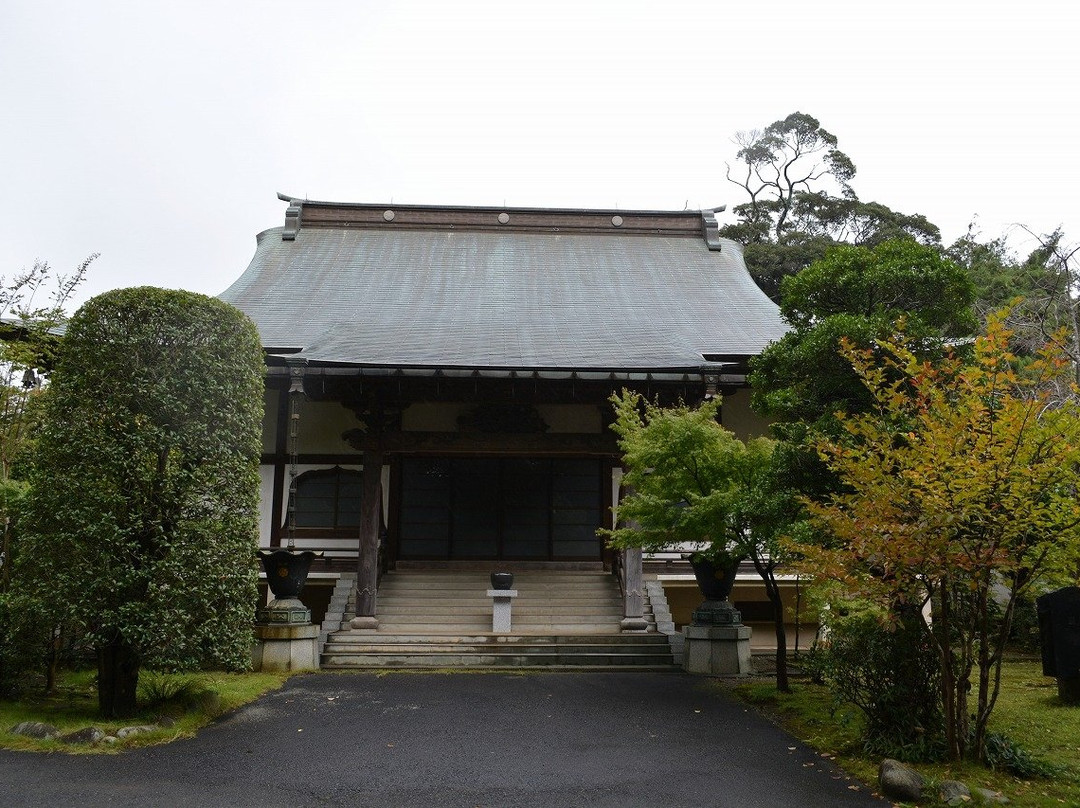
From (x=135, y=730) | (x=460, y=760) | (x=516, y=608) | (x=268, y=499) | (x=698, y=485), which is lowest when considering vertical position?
(x=460, y=760)

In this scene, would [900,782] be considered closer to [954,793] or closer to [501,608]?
[954,793]

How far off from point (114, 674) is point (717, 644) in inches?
284

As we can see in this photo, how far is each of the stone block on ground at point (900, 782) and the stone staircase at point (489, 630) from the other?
5.53 metres

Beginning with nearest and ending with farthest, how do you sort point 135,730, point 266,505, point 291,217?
point 135,730
point 266,505
point 291,217

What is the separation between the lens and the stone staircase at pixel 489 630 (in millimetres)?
11180

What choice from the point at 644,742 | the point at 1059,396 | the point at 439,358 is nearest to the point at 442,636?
the point at 439,358

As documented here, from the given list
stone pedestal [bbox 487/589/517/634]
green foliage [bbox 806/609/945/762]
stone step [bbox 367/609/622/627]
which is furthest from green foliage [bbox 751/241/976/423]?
stone step [bbox 367/609/622/627]

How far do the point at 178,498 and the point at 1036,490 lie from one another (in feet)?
23.0

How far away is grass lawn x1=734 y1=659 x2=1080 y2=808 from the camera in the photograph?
18.4ft

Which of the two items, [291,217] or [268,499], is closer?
[268,499]

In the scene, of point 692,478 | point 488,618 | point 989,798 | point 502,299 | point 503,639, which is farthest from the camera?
point 502,299

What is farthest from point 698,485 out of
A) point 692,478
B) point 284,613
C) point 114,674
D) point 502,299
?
point 502,299

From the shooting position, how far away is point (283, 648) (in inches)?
416

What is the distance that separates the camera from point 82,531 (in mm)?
6980
